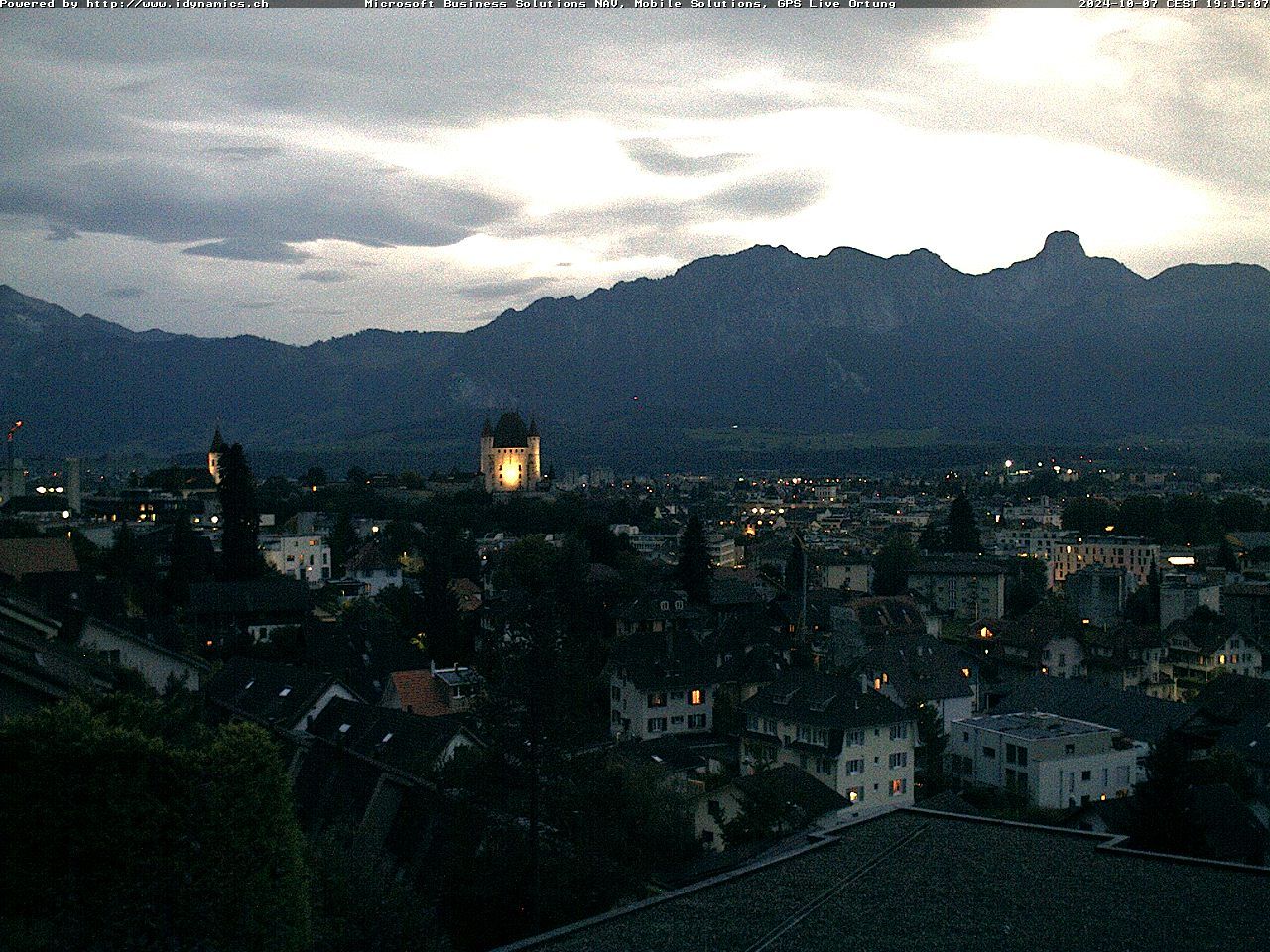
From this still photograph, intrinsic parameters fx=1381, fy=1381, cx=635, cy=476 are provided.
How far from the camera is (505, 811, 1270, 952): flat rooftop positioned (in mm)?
9680

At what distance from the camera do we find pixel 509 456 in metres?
108

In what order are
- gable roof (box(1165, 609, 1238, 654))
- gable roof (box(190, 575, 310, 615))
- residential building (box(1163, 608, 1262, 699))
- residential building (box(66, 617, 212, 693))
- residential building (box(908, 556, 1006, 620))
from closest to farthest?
residential building (box(66, 617, 212, 693)) < gable roof (box(190, 575, 310, 615)) < residential building (box(1163, 608, 1262, 699)) < gable roof (box(1165, 609, 1238, 654)) < residential building (box(908, 556, 1006, 620))

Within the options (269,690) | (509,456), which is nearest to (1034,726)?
(269,690)

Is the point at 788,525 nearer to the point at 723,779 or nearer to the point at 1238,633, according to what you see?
the point at 1238,633

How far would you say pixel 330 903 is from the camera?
1123 centimetres

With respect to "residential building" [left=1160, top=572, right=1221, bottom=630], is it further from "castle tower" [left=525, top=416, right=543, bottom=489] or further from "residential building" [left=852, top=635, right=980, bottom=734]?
"castle tower" [left=525, top=416, right=543, bottom=489]

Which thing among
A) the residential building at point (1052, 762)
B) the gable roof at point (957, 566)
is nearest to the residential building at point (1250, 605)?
the gable roof at point (957, 566)

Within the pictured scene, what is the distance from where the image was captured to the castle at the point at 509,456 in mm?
107812

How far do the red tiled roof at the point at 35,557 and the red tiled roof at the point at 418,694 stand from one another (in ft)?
26.5

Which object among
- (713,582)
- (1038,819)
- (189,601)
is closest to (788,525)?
(713,582)

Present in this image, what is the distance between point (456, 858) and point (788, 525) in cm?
9373

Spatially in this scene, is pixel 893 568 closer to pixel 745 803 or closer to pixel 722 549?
pixel 722 549

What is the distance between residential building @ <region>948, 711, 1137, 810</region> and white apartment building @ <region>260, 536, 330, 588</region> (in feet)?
113

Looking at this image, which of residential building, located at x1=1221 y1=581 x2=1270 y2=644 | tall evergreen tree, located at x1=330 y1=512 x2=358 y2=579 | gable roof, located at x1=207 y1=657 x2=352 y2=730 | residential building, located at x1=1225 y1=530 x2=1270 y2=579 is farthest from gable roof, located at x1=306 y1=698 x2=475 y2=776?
residential building, located at x1=1225 y1=530 x2=1270 y2=579
